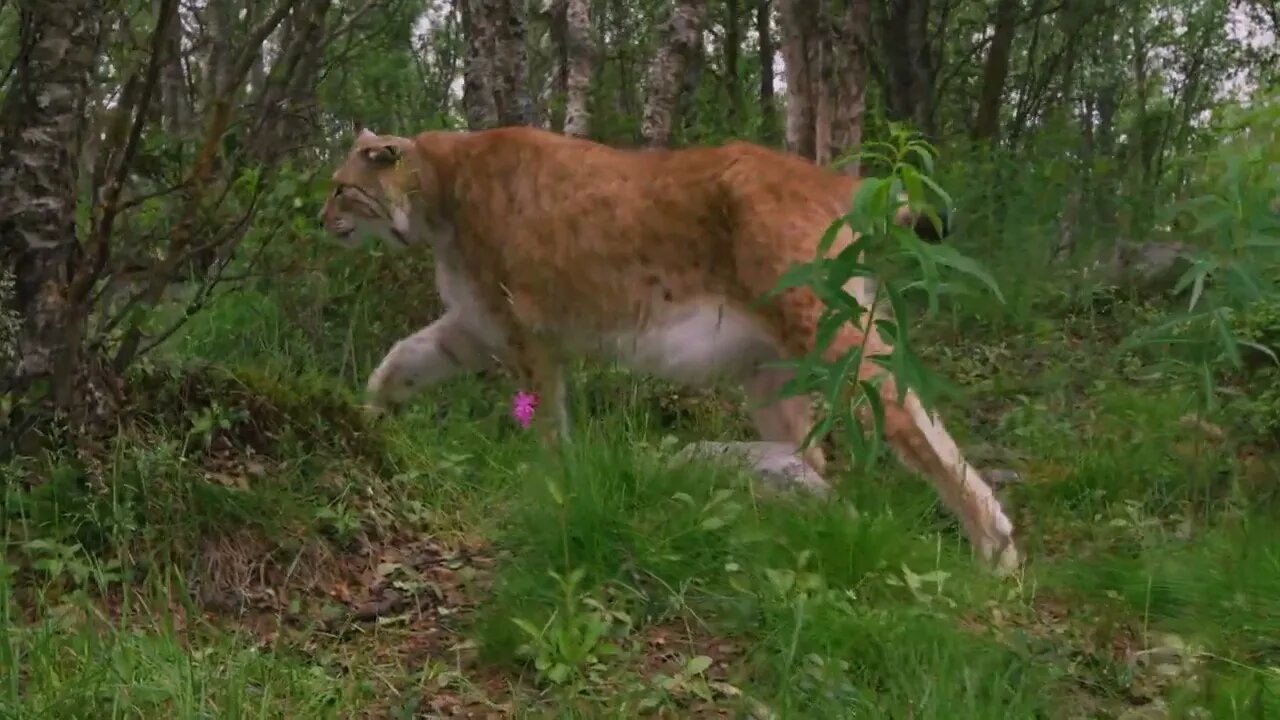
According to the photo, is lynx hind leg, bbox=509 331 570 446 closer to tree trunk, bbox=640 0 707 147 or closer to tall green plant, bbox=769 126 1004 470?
tall green plant, bbox=769 126 1004 470

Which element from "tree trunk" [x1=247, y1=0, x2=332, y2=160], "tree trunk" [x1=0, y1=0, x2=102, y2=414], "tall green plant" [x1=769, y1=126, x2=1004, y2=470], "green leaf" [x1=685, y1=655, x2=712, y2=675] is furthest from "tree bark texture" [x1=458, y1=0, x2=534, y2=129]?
"green leaf" [x1=685, y1=655, x2=712, y2=675]

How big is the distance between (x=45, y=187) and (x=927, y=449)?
121 inches

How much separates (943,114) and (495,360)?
13265 mm

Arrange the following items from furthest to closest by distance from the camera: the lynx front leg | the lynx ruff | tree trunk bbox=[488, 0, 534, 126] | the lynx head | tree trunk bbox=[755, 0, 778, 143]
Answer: tree trunk bbox=[755, 0, 778, 143] < tree trunk bbox=[488, 0, 534, 126] < the lynx head < the lynx front leg < the lynx ruff

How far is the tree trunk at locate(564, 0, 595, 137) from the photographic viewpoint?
874 cm

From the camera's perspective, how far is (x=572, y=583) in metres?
3.10

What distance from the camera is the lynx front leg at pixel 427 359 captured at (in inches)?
205

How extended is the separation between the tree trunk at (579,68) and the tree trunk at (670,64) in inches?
19.7

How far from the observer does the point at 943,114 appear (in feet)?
56.0

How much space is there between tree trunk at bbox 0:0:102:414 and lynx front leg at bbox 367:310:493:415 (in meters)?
1.89

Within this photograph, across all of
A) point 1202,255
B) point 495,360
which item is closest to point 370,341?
point 495,360

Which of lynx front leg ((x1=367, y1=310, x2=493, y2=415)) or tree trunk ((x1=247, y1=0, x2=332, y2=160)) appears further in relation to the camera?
lynx front leg ((x1=367, y1=310, x2=493, y2=415))

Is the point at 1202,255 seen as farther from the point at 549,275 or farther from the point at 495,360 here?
the point at 495,360

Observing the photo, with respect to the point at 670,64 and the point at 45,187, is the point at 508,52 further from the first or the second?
the point at 45,187
